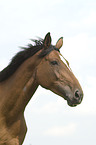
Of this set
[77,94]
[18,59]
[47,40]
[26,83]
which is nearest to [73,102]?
[77,94]

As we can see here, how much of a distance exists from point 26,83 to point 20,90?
0.21m

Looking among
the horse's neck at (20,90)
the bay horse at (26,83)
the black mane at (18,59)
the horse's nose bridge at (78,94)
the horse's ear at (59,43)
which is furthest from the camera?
the horse's ear at (59,43)

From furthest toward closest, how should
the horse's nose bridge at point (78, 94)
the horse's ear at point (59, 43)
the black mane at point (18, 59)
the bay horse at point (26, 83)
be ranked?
the horse's ear at point (59, 43)
the black mane at point (18, 59)
the bay horse at point (26, 83)
the horse's nose bridge at point (78, 94)

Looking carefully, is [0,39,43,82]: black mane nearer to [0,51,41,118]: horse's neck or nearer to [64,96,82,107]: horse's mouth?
[0,51,41,118]: horse's neck

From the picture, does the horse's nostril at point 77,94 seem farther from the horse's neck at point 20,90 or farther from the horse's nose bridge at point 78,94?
the horse's neck at point 20,90

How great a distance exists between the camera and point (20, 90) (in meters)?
6.36

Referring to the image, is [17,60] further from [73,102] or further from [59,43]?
[73,102]

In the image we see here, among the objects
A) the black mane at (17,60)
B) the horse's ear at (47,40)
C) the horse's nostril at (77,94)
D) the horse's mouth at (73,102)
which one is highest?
the horse's ear at (47,40)

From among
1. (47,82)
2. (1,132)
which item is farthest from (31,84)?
(1,132)

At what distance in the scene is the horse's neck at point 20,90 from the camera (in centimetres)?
632

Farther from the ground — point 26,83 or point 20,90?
point 26,83

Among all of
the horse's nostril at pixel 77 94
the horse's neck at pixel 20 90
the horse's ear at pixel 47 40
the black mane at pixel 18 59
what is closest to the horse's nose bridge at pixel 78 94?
the horse's nostril at pixel 77 94

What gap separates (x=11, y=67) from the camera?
6.64 metres

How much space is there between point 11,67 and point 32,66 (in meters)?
0.55
